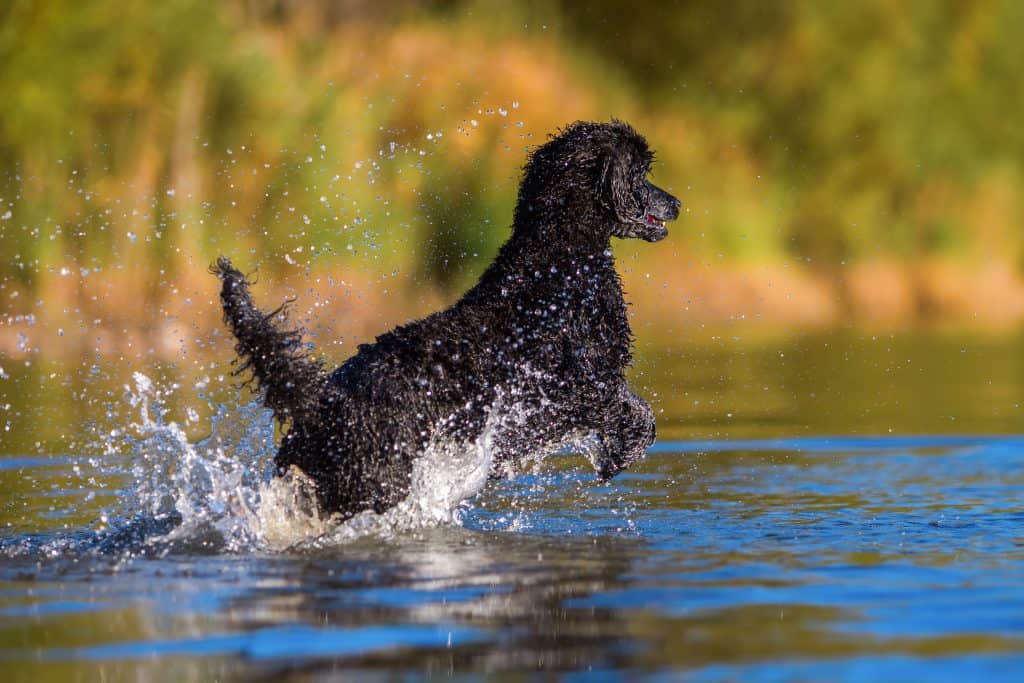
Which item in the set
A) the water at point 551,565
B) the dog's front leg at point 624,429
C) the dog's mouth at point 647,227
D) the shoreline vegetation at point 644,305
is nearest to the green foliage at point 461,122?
the shoreline vegetation at point 644,305

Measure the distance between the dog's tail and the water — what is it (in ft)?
1.40

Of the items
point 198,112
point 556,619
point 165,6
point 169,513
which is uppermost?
point 165,6

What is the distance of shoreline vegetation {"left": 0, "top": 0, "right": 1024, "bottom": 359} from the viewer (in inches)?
599

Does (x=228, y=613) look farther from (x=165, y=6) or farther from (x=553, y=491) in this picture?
(x=165, y=6)

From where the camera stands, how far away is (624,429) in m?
6.59

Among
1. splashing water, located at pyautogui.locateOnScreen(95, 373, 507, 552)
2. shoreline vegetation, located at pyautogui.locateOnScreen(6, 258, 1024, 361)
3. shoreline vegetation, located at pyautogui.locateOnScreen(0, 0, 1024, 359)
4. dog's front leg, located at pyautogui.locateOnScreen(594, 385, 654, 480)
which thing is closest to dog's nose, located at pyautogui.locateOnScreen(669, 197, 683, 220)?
dog's front leg, located at pyautogui.locateOnScreen(594, 385, 654, 480)

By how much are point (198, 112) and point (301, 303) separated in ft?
12.0

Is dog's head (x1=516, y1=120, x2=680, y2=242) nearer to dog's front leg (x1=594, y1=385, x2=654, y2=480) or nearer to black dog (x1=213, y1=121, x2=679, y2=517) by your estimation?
black dog (x1=213, y1=121, x2=679, y2=517)

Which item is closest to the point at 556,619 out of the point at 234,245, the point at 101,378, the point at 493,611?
the point at 493,611

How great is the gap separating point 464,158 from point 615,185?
1039 cm

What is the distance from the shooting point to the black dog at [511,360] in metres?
5.83

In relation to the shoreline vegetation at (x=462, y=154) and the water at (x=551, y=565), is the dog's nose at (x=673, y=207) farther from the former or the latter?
the shoreline vegetation at (x=462, y=154)

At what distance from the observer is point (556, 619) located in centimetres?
458

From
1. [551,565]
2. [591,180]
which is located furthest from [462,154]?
[551,565]
